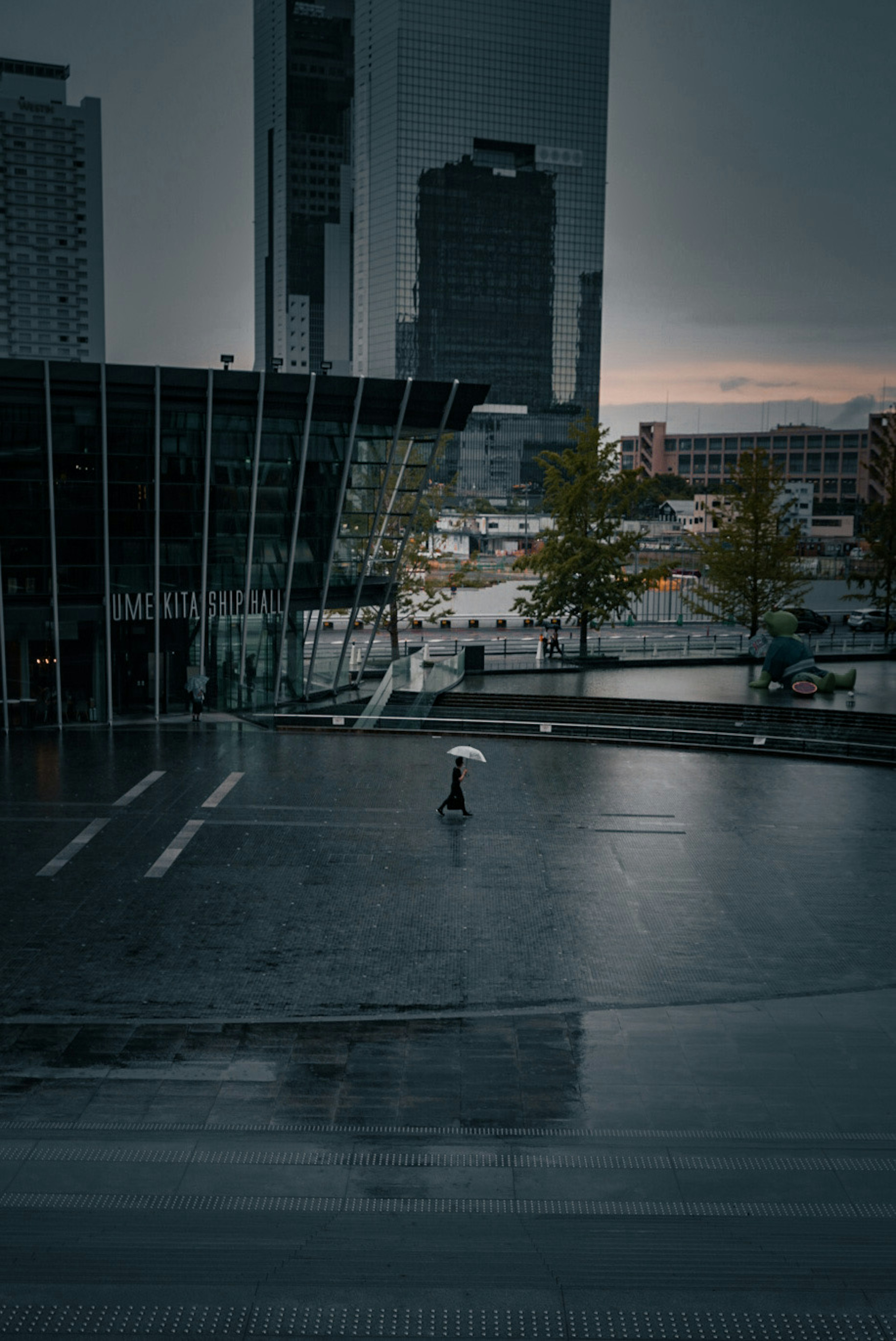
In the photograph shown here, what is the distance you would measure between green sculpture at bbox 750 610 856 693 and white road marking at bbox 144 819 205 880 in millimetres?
19951

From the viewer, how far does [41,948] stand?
611 inches

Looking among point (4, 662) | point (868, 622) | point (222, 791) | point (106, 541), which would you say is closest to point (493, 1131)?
point (222, 791)

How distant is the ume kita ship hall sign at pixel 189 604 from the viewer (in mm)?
34875

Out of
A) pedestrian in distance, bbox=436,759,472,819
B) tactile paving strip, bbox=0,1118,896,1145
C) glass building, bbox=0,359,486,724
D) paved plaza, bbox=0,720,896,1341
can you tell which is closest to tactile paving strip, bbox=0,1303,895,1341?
paved plaza, bbox=0,720,896,1341

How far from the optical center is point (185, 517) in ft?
114

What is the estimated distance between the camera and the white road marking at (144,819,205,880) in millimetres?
18766

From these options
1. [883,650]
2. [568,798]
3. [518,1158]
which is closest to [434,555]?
[883,650]

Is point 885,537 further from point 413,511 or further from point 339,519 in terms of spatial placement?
point 339,519

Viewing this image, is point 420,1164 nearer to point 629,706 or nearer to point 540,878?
point 540,878

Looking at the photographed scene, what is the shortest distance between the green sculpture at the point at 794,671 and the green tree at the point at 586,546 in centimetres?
675

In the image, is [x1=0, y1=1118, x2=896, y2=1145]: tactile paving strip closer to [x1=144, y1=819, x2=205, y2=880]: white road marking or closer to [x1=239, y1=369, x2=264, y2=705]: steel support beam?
[x1=144, y1=819, x2=205, y2=880]: white road marking

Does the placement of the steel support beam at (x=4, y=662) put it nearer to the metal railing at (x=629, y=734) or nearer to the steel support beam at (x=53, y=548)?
the steel support beam at (x=53, y=548)

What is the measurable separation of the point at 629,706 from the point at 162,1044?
71.3ft

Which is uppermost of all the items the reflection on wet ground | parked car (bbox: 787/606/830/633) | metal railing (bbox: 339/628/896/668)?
parked car (bbox: 787/606/830/633)
